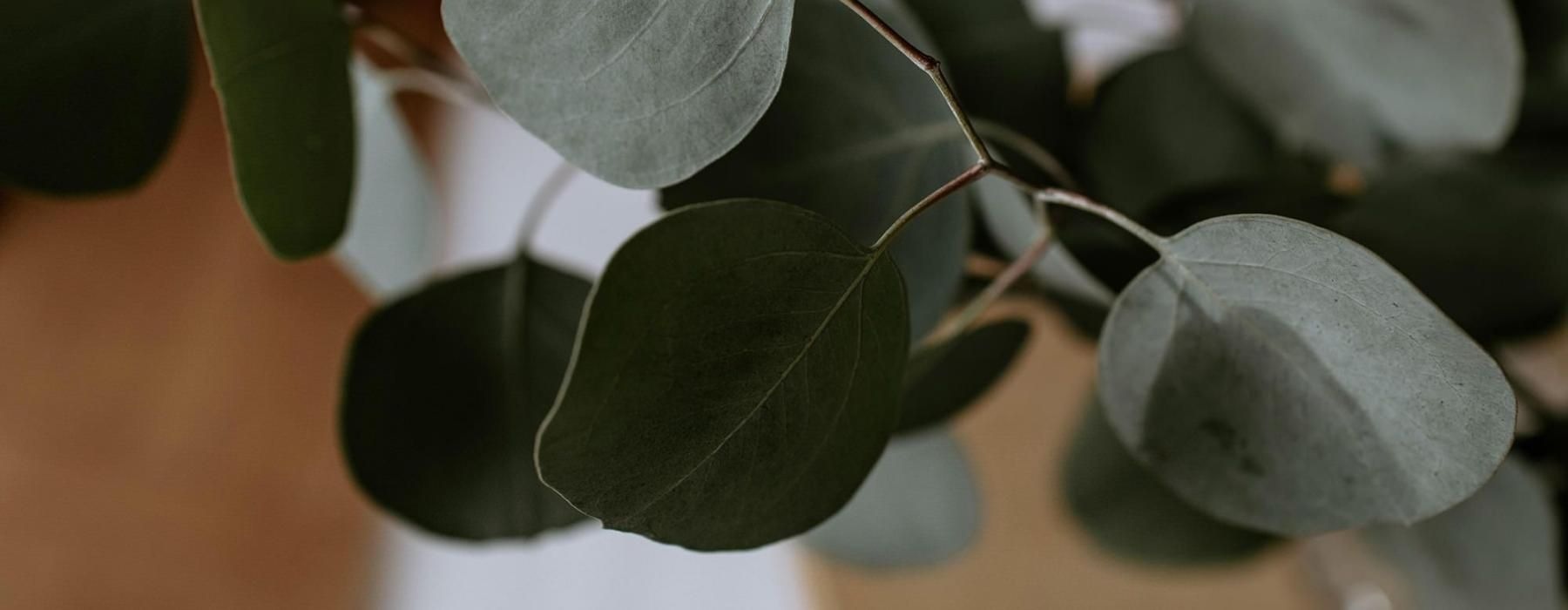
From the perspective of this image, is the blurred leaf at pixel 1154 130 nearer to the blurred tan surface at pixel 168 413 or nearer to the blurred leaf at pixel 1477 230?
the blurred leaf at pixel 1477 230

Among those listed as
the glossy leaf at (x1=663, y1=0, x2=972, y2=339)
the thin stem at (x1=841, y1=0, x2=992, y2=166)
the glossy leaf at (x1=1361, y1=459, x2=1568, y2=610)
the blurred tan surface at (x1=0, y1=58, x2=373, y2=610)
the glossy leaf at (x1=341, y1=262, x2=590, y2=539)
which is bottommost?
the blurred tan surface at (x1=0, y1=58, x2=373, y2=610)

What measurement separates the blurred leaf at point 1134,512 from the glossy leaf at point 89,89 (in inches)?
13.3

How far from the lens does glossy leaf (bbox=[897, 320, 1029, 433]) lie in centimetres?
31

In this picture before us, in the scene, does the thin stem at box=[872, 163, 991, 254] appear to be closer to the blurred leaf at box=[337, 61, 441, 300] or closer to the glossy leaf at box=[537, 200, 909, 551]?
the glossy leaf at box=[537, 200, 909, 551]

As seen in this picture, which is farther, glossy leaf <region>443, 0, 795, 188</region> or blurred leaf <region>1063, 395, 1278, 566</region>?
blurred leaf <region>1063, 395, 1278, 566</region>

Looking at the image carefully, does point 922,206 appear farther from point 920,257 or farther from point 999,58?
point 999,58

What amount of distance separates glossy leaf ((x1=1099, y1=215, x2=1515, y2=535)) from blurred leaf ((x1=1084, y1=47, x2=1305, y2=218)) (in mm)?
182

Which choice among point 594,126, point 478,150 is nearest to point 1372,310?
point 594,126

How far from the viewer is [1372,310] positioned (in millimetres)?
195

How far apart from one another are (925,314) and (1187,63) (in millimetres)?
201

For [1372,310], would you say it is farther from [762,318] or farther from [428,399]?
[428,399]

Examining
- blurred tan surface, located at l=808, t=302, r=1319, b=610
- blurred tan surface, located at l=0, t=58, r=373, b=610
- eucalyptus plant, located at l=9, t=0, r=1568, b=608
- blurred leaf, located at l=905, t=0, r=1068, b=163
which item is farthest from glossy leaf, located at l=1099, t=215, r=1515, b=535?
blurred tan surface, located at l=0, t=58, r=373, b=610

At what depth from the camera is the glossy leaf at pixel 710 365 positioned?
18 centimetres

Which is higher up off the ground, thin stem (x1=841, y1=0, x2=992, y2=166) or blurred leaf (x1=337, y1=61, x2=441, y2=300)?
thin stem (x1=841, y1=0, x2=992, y2=166)
